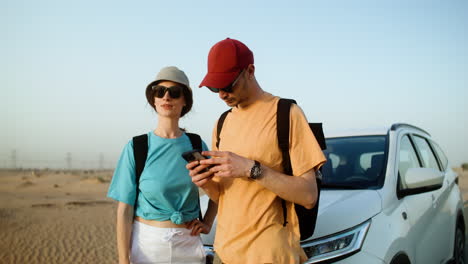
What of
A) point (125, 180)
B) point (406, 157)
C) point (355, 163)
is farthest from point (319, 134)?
point (406, 157)

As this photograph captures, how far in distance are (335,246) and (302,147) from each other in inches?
39.7

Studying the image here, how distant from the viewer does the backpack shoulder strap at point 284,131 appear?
6.20 ft

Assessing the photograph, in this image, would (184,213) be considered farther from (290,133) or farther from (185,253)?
(290,133)

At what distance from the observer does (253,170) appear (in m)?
1.79

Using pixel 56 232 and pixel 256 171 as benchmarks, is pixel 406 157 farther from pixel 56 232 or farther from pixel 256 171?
pixel 56 232

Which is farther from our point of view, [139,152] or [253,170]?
[139,152]

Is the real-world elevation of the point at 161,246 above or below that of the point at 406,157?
below

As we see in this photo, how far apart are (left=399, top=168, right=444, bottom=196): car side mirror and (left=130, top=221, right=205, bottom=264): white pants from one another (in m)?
1.77

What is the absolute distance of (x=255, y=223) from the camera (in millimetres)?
1880

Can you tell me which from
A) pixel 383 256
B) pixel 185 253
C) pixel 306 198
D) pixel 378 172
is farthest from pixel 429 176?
pixel 185 253

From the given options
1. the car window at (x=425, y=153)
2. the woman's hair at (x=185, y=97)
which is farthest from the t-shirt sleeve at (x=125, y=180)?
the car window at (x=425, y=153)

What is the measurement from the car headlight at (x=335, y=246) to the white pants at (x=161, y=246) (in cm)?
73

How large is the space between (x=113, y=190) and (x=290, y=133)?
136 centimetres

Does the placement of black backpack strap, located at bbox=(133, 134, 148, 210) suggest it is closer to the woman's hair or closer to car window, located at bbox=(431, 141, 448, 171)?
the woman's hair
